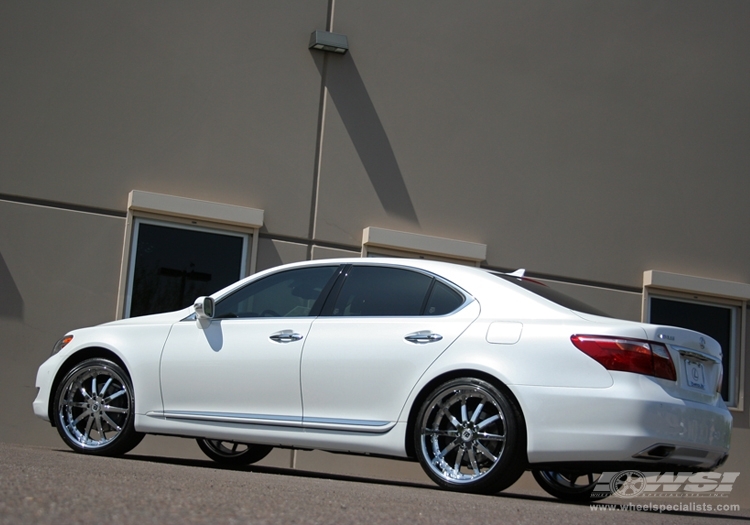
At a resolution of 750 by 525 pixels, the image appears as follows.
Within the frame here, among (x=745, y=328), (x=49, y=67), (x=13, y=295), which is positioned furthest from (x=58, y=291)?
(x=745, y=328)

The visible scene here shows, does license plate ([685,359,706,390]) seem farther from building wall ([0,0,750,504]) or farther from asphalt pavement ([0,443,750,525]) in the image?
building wall ([0,0,750,504])

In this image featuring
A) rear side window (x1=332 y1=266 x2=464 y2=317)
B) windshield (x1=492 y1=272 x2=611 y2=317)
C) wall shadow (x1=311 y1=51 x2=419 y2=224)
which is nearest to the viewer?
windshield (x1=492 y1=272 x2=611 y2=317)

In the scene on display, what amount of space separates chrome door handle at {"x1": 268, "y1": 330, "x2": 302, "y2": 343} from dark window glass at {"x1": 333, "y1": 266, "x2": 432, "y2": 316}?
0.30 metres

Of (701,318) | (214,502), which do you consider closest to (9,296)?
(214,502)

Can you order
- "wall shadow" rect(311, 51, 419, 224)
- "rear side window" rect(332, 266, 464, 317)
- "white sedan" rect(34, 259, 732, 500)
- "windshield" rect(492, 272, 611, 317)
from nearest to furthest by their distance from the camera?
1. "white sedan" rect(34, 259, 732, 500)
2. "windshield" rect(492, 272, 611, 317)
3. "rear side window" rect(332, 266, 464, 317)
4. "wall shadow" rect(311, 51, 419, 224)

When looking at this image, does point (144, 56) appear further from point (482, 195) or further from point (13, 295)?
point (482, 195)

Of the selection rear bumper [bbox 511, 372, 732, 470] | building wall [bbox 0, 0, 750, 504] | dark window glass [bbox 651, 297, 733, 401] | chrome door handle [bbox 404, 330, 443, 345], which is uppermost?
building wall [bbox 0, 0, 750, 504]

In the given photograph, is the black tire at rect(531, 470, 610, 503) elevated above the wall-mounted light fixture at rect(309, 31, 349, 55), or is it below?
below

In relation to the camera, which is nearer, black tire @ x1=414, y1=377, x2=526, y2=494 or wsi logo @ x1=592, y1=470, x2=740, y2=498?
black tire @ x1=414, y1=377, x2=526, y2=494

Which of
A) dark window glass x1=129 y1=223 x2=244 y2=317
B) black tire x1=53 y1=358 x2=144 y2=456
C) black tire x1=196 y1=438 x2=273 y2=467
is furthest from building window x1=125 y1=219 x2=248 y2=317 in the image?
black tire x1=53 y1=358 x2=144 y2=456

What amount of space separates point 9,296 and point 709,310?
8122mm

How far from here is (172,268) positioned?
9.84 meters

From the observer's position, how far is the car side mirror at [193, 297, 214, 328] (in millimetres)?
6754

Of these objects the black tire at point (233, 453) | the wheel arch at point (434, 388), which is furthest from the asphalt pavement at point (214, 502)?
the black tire at point (233, 453)
